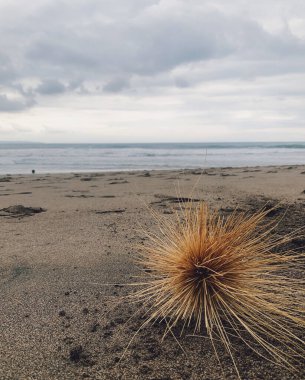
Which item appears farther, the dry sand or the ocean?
the ocean

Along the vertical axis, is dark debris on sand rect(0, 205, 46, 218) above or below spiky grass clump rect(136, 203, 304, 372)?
below

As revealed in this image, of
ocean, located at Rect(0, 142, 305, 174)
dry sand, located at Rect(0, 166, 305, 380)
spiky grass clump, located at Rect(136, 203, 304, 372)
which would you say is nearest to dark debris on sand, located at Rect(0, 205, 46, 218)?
dry sand, located at Rect(0, 166, 305, 380)

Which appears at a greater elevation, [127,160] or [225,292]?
[225,292]

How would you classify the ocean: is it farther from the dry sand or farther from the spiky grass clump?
the spiky grass clump

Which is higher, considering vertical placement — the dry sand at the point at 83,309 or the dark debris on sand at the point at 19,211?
the dark debris on sand at the point at 19,211

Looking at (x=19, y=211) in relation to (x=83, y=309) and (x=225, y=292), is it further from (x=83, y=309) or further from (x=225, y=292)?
(x=225, y=292)

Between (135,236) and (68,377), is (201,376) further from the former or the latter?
(135,236)

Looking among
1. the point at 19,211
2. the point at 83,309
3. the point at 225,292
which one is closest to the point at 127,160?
the point at 19,211

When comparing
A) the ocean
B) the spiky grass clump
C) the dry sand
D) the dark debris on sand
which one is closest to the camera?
the dry sand

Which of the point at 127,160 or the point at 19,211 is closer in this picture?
the point at 19,211

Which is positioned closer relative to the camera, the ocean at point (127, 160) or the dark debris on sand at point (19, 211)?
the dark debris on sand at point (19, 211)


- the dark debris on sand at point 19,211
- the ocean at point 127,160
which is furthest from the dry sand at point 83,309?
the ocean at point 127,160

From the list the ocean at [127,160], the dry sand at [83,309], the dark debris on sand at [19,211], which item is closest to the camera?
the dry sand at [83,309]

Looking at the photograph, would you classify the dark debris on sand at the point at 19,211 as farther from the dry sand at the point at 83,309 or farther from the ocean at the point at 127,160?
the ocean at the point at 127,160
